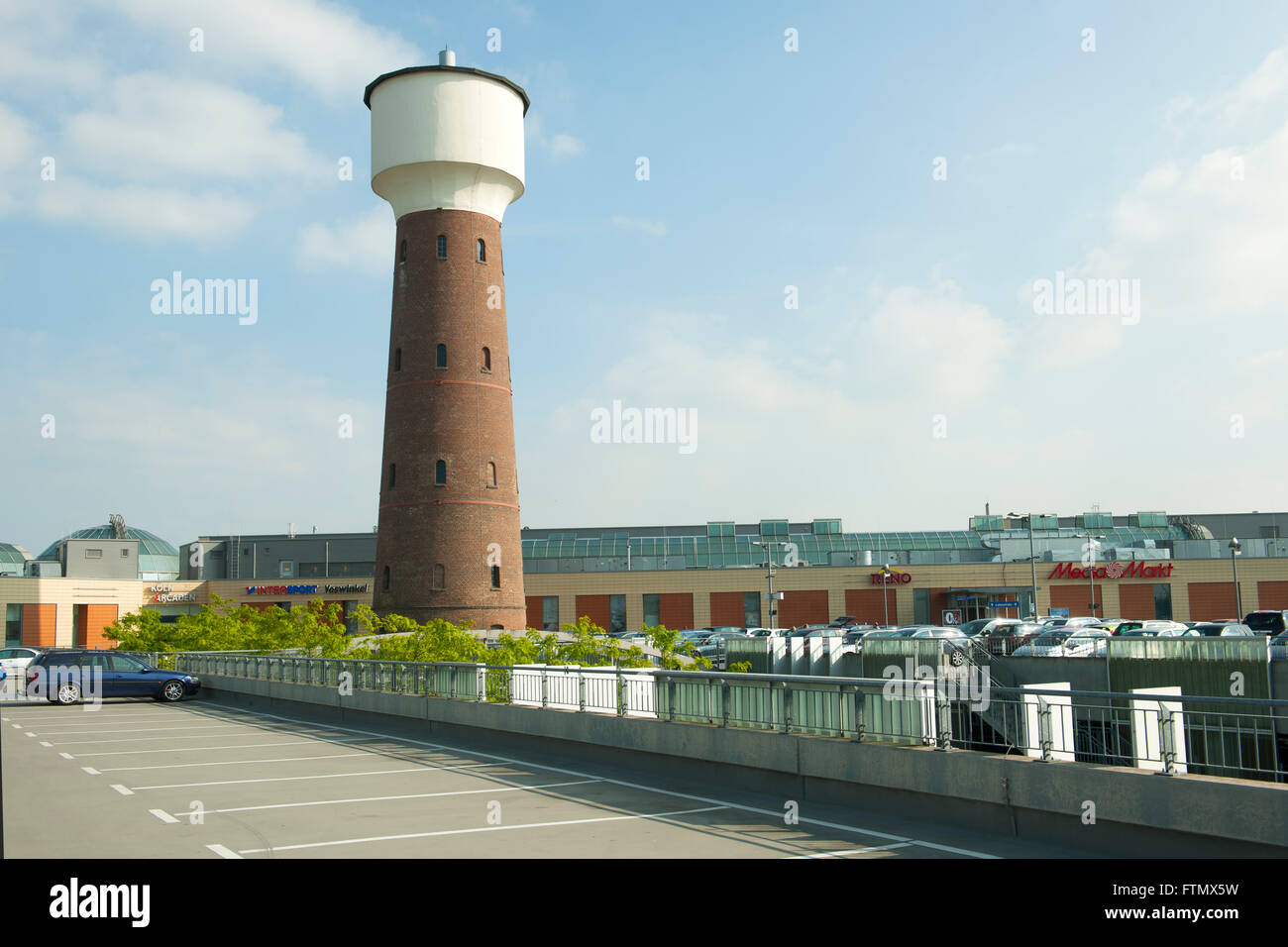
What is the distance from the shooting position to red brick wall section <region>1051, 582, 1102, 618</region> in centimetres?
6994

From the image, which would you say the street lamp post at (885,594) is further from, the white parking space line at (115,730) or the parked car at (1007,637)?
the white parking space line at (115,730)

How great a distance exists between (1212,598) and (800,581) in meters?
25.9

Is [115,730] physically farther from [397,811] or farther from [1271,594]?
[1271,594]

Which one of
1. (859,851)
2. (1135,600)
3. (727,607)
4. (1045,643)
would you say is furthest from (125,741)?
(1135,600)

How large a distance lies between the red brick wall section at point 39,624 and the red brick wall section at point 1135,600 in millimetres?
65442

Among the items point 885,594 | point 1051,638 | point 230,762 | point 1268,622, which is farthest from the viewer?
point 885,594

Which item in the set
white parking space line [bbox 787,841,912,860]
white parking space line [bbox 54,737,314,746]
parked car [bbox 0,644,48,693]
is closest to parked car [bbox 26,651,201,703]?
parked car [bbox 0,644,48,693]

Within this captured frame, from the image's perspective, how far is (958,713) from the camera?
11.5 m

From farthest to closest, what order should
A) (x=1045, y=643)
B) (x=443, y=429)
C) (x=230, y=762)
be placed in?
1. (x=443, y=429)
2. (x=1045, y=643)
3. (x=230, y=762)

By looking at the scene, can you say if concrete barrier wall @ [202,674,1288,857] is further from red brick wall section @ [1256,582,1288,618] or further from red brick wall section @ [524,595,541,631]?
red brick wall section @ [1256,582,1288,618]

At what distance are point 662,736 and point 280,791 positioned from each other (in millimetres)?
4856

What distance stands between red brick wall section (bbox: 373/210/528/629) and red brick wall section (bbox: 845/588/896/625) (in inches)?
1391

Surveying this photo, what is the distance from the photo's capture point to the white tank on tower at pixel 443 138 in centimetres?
3988
